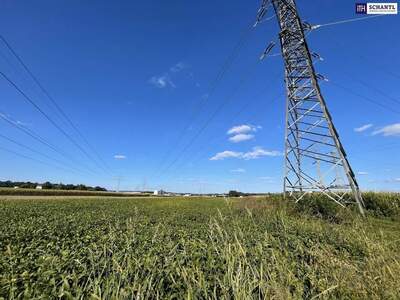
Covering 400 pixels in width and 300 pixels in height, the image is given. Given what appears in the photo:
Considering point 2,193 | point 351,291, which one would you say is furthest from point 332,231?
point 2,193

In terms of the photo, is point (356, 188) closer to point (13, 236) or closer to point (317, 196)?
point (317, 196)

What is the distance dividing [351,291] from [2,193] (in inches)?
2847

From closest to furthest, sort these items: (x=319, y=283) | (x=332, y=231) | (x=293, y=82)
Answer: (x=319, y=283) < (x=332, y=231) < (x=293, y=82)

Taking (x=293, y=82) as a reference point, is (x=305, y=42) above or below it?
above

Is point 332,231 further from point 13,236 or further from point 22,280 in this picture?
point 13,236

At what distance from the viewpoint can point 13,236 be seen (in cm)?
839

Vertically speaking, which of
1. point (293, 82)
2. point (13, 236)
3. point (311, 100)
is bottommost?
point (13, 236)

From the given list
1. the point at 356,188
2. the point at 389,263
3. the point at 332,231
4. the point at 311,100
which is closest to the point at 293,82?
the point at 311,100

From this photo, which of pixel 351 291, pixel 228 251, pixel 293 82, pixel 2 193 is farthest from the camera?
pixel 2 193

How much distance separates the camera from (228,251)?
267 cm

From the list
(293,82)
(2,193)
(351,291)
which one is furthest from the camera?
(2,193)

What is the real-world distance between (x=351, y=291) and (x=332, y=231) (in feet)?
16.5

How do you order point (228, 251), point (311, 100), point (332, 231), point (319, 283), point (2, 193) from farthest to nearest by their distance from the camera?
point (2, 193) < point (311, 100) < point (332, 231) < point (319, 283) < point (228, 251)

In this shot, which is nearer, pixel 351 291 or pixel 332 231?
pixel 351 291
